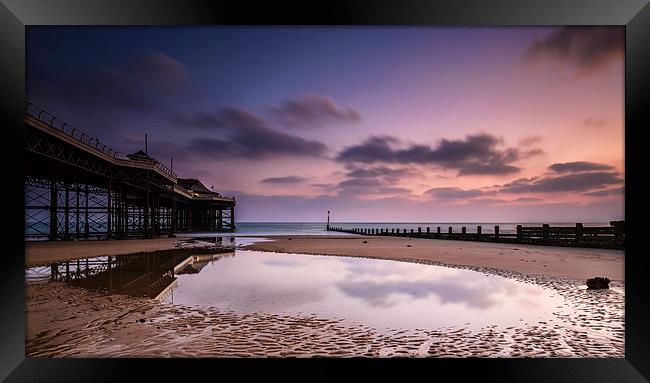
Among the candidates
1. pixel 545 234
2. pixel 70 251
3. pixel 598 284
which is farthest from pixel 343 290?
pixel 545 234

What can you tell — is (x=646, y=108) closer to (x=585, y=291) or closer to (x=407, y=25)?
(x=407, y=25)

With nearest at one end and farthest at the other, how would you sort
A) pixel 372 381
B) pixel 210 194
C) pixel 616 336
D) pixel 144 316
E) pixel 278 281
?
pixel 372 381, pixel 616 336, pixel 144 316, pixel 278 281, pixel 210 194

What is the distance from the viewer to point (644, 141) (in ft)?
13.9

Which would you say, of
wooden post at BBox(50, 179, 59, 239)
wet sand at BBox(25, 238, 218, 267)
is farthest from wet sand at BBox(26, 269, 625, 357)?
wooden post at BBox(50, 179, 59, 239)

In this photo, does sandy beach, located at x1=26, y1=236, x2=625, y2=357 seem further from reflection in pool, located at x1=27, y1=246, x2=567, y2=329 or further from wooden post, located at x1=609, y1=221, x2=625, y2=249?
wooden post, located at x1=609, y1=221, x2=625, y2=249

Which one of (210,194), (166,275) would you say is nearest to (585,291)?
(166,275)

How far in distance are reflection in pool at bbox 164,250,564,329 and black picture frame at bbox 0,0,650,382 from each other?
1.94m

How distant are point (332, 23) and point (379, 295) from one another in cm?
628

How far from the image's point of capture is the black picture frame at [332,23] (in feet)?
13.3

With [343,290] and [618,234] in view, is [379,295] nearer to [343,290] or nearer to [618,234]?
[343,290]

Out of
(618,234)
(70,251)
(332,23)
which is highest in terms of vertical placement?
(332,23)

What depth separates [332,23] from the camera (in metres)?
4.50

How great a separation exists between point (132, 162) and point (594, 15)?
110 ft

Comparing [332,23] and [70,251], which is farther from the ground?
[332,23]
